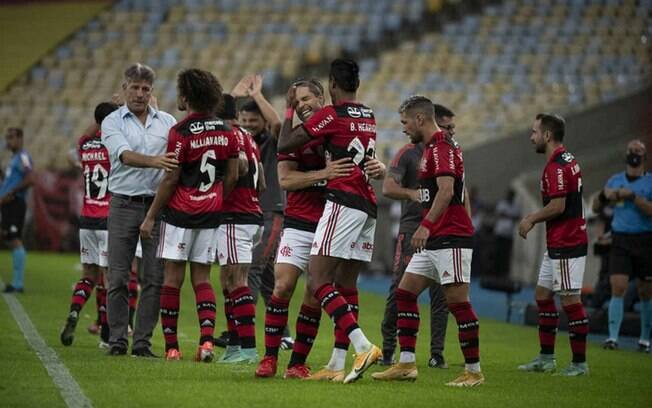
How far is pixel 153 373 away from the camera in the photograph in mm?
8930

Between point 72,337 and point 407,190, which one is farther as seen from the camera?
point 72,337

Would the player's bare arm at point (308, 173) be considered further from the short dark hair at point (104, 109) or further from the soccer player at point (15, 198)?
the soccer player at point (15, 198)

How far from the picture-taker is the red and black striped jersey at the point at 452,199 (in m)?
8.93

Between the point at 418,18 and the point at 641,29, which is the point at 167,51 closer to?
the point at 418,18

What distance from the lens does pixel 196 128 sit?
9430 millimetres

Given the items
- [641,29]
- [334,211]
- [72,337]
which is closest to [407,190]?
[334,211]

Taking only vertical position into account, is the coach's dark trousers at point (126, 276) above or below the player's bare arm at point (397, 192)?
below

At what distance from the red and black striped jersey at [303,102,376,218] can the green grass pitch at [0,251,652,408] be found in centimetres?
130

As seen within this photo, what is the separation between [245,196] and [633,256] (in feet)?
16.3

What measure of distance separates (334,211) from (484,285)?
25.6 ft

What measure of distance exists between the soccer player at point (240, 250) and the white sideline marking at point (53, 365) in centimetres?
132

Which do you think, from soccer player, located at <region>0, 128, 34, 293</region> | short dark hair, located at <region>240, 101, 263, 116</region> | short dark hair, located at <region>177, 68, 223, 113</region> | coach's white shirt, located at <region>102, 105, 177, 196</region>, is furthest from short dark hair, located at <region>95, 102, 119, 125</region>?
soccer player, located at <region>0, 128, 34, 293</region>

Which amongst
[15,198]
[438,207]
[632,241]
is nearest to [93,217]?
[438,207]

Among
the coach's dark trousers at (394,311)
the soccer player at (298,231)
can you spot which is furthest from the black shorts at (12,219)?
the soccer player at (298,231)
